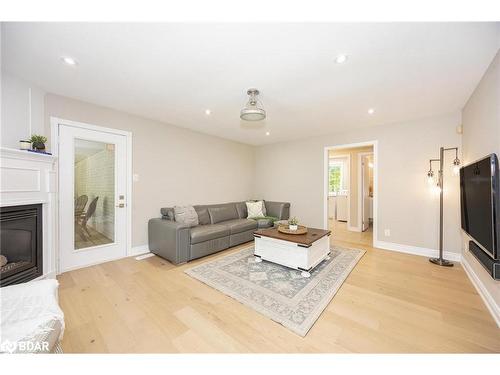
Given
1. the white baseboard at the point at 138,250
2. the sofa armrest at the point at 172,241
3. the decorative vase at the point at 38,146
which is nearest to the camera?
the decorative vase at the point at 38,146

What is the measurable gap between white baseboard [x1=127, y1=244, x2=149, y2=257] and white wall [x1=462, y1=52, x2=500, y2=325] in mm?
4466

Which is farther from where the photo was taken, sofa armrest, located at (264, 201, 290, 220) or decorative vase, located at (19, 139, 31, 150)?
sofa armrest, located at (264, 201, 290, 220)

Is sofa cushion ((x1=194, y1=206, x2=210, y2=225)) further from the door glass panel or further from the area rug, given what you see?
the door glass panel

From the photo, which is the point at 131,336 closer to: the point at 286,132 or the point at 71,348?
the point at 71,348

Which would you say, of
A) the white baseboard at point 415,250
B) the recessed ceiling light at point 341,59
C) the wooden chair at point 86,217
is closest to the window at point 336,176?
the white baseboard at point 415,250

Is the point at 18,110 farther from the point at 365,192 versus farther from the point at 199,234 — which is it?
the point at 365,192

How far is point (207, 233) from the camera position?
329cm

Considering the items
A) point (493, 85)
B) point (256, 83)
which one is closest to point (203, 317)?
point (256, 83)

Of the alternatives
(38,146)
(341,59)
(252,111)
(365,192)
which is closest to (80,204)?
(38,146)

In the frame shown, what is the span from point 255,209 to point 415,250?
3203mm

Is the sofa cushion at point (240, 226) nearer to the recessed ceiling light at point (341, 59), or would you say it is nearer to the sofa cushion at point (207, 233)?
the sofa cushion at point (207, 233)

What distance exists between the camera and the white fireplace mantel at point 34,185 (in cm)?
199

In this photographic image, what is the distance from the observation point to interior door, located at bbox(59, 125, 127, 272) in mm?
2742

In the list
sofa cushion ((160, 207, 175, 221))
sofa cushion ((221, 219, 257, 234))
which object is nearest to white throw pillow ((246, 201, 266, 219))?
sofa cushion ((221, 219, 257, 234))
